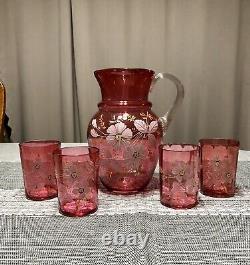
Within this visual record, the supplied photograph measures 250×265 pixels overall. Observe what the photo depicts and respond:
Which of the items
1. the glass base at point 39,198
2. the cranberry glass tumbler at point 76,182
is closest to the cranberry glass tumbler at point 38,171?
the glass base at point 39,198

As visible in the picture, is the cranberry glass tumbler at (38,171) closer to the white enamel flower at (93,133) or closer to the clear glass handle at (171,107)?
the white enamel flower at (93,133)

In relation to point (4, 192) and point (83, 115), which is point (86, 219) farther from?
point (83, 115)

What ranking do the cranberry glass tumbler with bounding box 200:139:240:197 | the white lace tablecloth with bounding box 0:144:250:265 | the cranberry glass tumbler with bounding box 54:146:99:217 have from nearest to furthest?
1. the white lace tablecloth with bounding box 0:144:250:265
2. the cranberry glass tumbler with bounding box 54:146:99:217
3. the cranberry glass tumbler with bounding box 200:139:240:197

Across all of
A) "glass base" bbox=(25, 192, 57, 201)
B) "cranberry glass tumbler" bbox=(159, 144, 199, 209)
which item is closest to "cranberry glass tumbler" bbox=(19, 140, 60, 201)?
"glass base" bbox=(25, 192, 57, 201)

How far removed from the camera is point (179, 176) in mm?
767

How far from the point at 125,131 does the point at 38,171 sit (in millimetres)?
215

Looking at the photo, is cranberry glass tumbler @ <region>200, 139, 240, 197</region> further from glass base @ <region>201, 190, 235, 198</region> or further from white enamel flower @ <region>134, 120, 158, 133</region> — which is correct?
white enamel flower @ <region>134, 120, 158, 133</region>

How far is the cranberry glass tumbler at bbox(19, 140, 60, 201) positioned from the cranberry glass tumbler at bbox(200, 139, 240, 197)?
1.12ft

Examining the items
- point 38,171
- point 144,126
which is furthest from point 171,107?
point 38,171

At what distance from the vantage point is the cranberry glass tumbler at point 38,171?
0.83m

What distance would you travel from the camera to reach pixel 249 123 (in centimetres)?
219

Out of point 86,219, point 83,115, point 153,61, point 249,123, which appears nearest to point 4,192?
point 86,219

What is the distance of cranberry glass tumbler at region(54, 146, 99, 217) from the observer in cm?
73

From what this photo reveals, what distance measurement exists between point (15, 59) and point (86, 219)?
1704 mm
